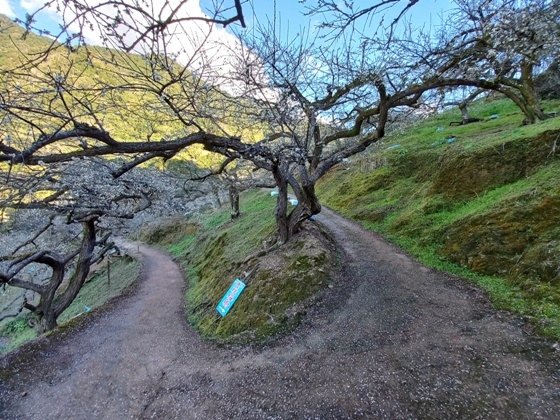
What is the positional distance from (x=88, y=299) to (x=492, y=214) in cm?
1812

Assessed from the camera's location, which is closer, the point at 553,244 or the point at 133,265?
the point at 553,244

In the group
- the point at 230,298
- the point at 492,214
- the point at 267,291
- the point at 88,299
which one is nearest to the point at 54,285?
the point at 230,298

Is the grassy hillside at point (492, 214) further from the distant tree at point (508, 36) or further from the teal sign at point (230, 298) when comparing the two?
the teal sign at point (230, 298)

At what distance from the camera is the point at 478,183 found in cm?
795

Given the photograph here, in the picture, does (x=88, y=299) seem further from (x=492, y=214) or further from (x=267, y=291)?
(x=492, y=214)

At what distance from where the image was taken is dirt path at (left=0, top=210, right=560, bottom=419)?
3482mm

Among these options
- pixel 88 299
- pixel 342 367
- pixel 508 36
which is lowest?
pixel 88 299

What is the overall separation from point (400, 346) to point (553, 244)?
3159 millimetres

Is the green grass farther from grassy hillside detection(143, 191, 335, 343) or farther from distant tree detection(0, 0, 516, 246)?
distant tree detection(0, 0, 516, 246)

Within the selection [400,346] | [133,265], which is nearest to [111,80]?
[400,346]

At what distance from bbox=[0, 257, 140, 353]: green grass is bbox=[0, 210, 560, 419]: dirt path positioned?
7.40 meters

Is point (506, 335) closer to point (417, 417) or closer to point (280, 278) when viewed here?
point (417, 417)

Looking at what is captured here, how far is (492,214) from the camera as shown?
6355 mm

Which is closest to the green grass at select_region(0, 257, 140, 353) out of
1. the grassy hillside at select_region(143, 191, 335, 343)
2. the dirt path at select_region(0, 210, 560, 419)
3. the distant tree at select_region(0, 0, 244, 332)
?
the distant tree at select_region(0, 0, 244, 332)
